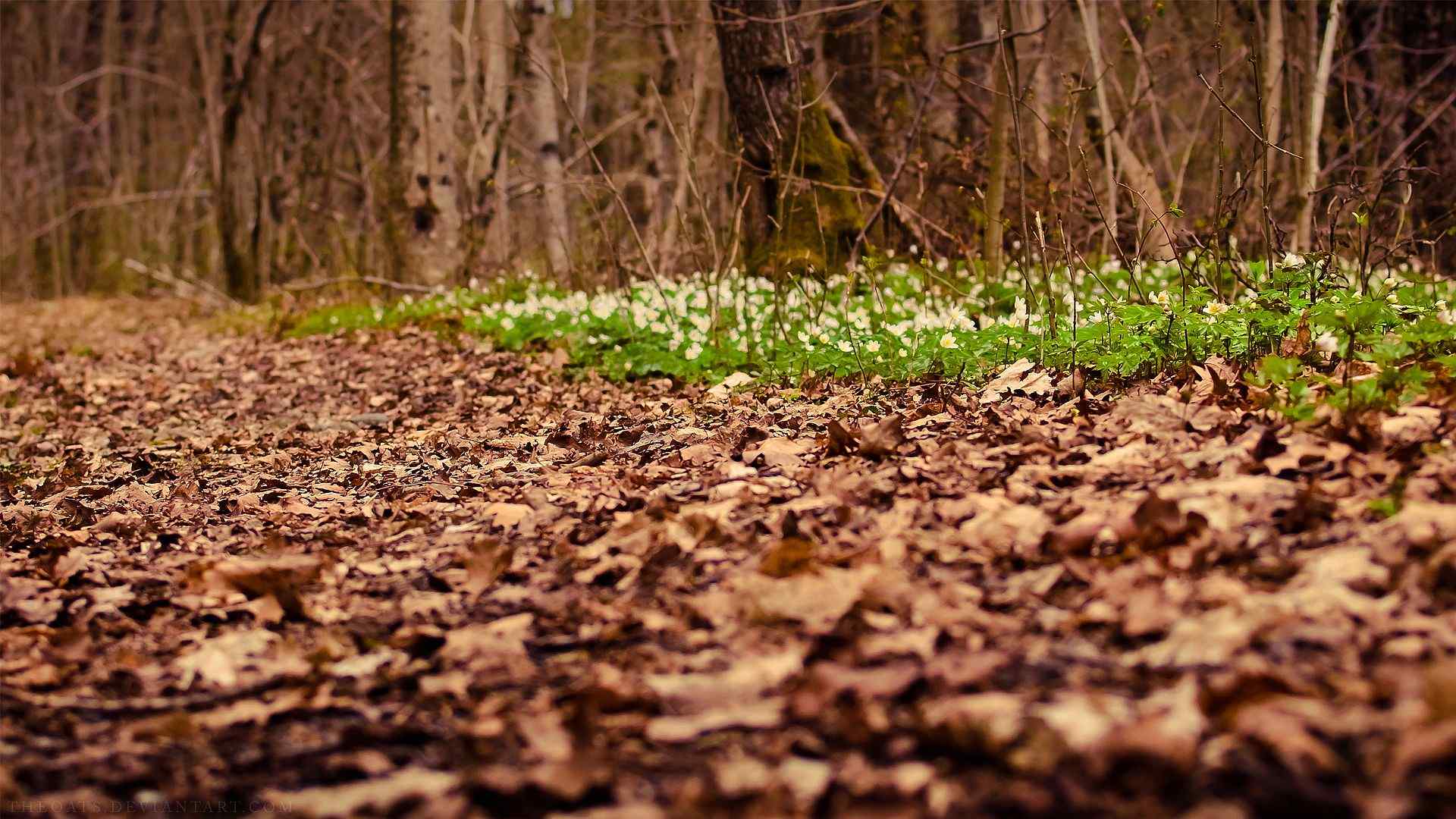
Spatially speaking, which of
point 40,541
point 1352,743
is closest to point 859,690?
point 1352,743

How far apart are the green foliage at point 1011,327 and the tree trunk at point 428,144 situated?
326 cm

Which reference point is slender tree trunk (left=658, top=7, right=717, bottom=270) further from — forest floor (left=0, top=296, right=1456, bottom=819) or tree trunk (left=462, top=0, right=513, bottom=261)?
forest floor (left=0, top=296, right=1456, bottom=819)

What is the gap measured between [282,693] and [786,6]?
718 centimetres

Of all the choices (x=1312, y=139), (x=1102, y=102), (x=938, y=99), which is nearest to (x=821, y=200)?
(x=1102, y=102)

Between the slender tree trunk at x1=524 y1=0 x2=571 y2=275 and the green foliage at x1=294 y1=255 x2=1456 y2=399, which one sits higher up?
the slender tree trunk at x1=524 y1=0 x2=571 y2=275

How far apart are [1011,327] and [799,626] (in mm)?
2809

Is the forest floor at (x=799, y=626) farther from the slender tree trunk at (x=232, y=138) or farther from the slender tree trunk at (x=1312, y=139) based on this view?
the slender tree trunk at (x=232, y=138)

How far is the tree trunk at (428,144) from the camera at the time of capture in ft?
39.1

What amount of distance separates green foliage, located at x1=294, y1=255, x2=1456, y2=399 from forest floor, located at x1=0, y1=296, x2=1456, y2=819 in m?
0.23

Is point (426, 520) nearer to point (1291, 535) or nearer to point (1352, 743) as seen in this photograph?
point (1291, 535)

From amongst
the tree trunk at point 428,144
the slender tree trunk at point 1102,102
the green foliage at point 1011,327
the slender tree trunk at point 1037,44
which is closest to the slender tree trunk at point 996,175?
the green foliage at point 1011,327

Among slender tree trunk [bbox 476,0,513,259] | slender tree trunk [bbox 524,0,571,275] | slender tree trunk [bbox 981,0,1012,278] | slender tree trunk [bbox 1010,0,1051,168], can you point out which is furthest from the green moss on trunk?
slender tree trunk [bbox 524,0,571,275]

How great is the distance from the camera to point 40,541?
12.8ft

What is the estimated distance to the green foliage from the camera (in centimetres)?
381
